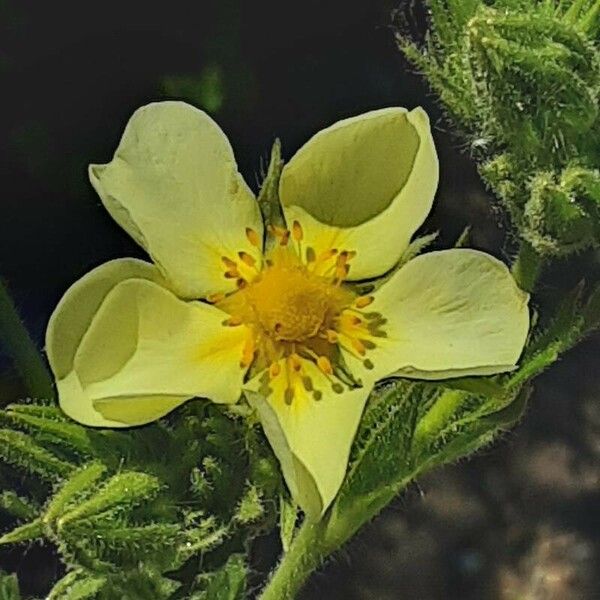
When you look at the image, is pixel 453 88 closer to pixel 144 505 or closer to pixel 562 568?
pixel 144 505

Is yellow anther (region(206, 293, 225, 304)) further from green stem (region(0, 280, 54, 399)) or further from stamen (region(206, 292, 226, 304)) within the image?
green stem (region(0, 280, 54, 399))

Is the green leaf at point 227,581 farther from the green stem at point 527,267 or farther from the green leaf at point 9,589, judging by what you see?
the green stem at point 527,267

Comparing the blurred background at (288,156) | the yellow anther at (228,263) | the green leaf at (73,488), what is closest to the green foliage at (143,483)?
the green leaf at (73,488)

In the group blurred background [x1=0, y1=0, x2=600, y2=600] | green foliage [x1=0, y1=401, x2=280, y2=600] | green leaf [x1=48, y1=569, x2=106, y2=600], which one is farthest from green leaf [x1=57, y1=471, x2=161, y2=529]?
blurred background [x1=0, y1=0, x2=600, y2=600]

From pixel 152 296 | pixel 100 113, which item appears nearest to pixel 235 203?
pixel 152 296

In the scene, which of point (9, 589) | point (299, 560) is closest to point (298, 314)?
point (299, 560)
